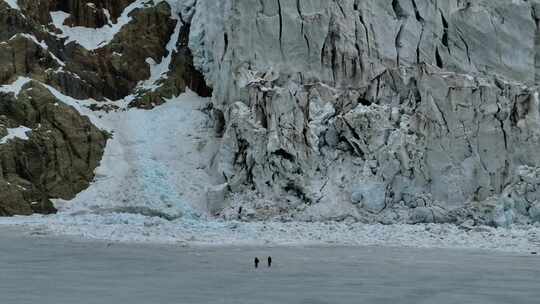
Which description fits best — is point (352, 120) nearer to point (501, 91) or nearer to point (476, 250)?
point (501, 91)

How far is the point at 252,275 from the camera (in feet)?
51.5

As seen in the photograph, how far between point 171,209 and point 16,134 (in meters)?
9.80

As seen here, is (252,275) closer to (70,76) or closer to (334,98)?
(334,98)

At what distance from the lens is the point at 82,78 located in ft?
133

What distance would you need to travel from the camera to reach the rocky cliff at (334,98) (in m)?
31.4

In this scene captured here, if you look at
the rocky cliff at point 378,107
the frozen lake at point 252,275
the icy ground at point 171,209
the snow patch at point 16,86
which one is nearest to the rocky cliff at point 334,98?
the rocky cliff at point 378,107

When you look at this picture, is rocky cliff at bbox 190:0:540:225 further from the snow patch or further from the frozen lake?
the snow patch

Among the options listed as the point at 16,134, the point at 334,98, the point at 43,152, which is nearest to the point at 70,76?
the point at 16,134

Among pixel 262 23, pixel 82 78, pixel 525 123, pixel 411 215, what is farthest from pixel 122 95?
pixel 525 123

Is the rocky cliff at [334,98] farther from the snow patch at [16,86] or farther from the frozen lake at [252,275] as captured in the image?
the frozen lake at [252,275]

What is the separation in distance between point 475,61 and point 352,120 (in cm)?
881

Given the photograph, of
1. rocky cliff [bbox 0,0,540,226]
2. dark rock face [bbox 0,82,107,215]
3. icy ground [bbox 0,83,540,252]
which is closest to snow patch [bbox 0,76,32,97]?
dark rock face [bbox 0,82,107,215]

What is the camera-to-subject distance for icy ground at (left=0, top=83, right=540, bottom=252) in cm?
2514

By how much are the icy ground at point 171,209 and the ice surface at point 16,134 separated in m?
3.54
